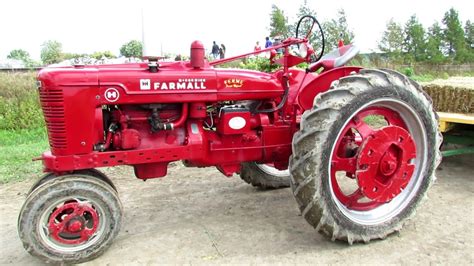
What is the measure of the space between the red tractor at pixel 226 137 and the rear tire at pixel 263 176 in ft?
2.57

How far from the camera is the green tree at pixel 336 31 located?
28277 mm

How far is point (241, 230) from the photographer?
12.1 ft

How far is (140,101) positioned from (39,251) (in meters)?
1.21

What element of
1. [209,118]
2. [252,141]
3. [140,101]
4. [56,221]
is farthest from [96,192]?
[252,141]

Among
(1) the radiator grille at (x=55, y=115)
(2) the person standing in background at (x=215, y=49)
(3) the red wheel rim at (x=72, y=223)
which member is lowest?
(3) the red wheel rim at (x=72, y=223)

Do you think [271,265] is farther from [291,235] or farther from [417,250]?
[417,250]

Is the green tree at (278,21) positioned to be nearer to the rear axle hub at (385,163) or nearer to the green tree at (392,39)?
the green tree at (392,39)

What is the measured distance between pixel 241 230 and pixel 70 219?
4.44 ft

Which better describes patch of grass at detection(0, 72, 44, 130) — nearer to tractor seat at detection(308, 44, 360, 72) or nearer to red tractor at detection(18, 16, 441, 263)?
red tractor at detection(18, 16, 441, 263)

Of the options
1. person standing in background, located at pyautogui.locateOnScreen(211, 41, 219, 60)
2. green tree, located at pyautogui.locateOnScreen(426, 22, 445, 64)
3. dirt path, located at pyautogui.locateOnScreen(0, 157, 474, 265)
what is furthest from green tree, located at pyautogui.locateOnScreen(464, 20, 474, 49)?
dirt path, located at pyautogui.locateOnScreen(0, 157, 474, 265)

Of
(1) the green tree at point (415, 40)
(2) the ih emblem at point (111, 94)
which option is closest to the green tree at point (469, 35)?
(1) the green tree at point (415, 40)

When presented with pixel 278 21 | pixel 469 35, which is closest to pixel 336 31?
pixel 278 21

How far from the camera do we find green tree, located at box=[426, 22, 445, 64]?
1512 inches

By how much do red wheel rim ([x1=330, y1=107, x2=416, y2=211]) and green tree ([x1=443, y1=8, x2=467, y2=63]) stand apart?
4155 cm
